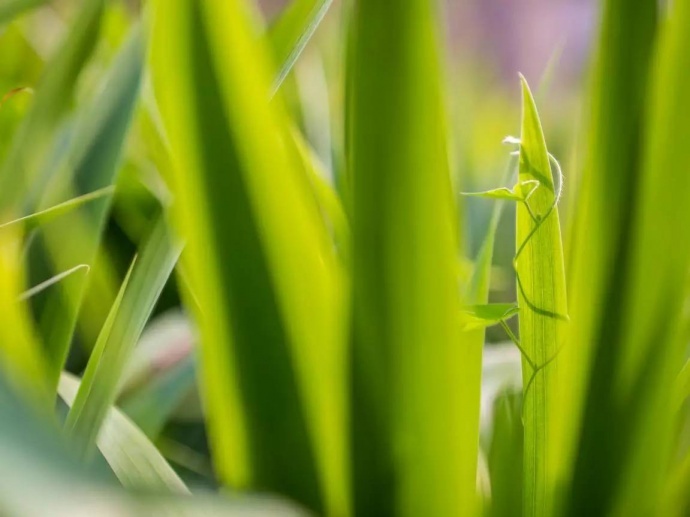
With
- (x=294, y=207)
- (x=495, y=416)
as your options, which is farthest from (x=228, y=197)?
(x=495, y=416)

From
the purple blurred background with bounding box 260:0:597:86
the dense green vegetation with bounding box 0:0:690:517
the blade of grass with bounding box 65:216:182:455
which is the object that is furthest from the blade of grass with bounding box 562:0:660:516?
the purple blurred background with bounding box 260:0:597:86

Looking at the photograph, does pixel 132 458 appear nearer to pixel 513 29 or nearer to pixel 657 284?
pixel 657 284

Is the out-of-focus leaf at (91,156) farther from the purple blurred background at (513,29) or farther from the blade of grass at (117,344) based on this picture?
the purple blurred background at (513,29)

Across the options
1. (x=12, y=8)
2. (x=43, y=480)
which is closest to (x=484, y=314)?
(x=43, y=480)

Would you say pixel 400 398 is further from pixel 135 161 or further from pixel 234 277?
pixel 135 161

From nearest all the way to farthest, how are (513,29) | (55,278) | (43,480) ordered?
(43,480)
(55,278)
(513,29)

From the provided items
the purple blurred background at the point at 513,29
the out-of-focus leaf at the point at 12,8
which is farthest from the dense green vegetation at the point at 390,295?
the purple blurred background at the point at 513,29
